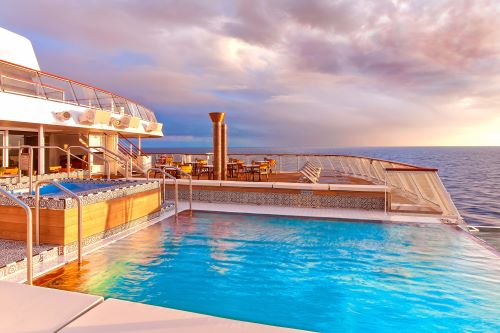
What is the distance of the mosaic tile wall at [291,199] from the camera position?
7.95m

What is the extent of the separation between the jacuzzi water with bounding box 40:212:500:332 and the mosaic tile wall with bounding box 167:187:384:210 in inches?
72.8

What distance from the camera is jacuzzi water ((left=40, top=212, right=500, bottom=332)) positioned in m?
3.16

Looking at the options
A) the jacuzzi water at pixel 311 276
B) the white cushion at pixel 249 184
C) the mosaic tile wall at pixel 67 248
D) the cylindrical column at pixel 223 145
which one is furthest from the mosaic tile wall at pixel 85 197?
the cylindrical column at pixel 223 145

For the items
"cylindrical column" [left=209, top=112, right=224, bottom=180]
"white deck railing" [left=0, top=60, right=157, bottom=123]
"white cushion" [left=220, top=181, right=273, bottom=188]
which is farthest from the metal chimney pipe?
"white deck railing" [left=0, top=60, right=157, bottom=123]

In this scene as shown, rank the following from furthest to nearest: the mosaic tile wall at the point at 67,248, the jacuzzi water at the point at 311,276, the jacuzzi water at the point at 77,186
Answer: the jacuzzi water at the point at 77,186, the mosaic tile wall at the point at 67,248, the jacuzzi water at the point at 311,276

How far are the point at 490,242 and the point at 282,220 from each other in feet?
12.4

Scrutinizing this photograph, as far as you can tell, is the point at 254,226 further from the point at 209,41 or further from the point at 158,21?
the point at 209,41

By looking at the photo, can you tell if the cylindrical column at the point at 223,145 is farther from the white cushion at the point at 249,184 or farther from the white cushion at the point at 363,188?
the white cushion at the point at 363,188

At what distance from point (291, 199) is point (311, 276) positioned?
4.38 m

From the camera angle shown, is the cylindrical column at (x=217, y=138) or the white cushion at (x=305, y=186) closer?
the white cushion at (x=305, y=186)

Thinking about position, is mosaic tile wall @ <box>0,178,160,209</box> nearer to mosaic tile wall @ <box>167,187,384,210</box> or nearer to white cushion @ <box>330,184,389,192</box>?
mosaic tile wall @ <box>167,187,384,210</box>

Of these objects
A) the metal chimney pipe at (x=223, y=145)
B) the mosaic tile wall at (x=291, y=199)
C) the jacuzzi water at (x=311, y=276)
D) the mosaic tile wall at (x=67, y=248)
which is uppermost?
the metal chimney pipe at (x=223, y=145)

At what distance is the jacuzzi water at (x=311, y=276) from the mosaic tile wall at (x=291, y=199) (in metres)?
1.85

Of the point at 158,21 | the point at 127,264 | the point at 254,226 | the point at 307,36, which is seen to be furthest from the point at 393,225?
the point at 158,21
